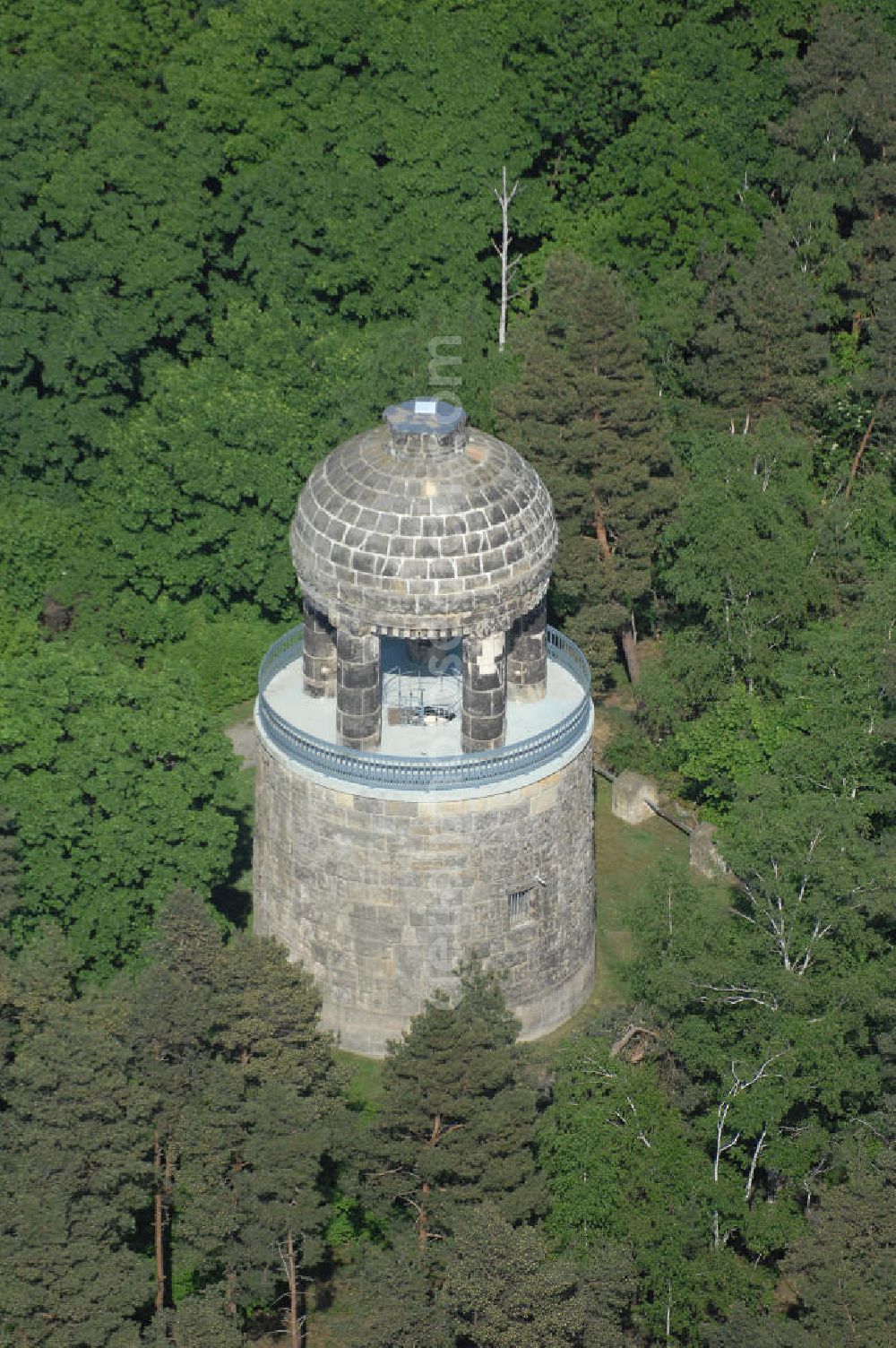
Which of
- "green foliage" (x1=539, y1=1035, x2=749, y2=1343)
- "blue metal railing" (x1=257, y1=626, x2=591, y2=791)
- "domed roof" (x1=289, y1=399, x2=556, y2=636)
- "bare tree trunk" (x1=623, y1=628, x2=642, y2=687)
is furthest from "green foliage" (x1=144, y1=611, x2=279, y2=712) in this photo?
"green foliage" (x1=539, y1=1035, x2=749, y2=1343)

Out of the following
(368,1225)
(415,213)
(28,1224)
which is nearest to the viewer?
(28,1224)

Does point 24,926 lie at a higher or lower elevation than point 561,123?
lower

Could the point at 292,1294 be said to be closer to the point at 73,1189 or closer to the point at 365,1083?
the point at 73,1189

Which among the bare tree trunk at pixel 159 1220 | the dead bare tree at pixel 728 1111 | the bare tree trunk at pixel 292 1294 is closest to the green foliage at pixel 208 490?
the bare tree trunk at pixel 159 1220

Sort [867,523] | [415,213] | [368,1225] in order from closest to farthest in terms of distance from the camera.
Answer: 1. [368,1225]
2. [867,523]
3. [415,213]

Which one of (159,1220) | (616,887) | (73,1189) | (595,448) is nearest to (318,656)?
(616,887)

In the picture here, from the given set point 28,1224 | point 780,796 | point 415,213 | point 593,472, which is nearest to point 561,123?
point 415,213

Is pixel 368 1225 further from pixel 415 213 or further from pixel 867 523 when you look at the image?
pixel 415 213
